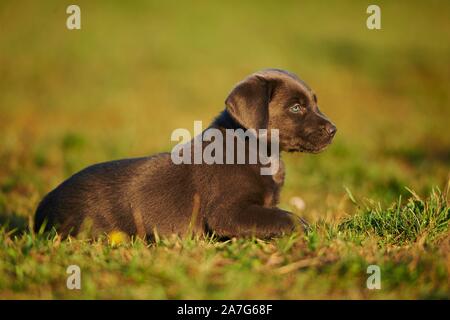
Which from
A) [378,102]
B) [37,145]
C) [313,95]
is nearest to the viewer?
[313,95]

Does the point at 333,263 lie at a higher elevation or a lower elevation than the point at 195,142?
lower

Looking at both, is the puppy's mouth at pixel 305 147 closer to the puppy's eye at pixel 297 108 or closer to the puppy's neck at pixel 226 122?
the puppy's eye at pixel 297 108

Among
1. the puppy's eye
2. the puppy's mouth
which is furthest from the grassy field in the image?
the puppy's eye

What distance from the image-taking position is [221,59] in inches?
760

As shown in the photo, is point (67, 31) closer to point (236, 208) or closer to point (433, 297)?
point (236, 208)

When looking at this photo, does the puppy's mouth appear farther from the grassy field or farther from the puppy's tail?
the puppy's tail

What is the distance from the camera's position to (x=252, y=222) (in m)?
4.49

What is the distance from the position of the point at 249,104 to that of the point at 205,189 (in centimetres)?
70

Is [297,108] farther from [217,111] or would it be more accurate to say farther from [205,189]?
[217,111]

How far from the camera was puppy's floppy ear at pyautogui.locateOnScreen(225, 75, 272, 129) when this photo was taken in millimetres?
4629

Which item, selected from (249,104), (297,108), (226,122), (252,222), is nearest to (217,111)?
(297,108)

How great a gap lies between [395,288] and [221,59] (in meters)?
16.3
